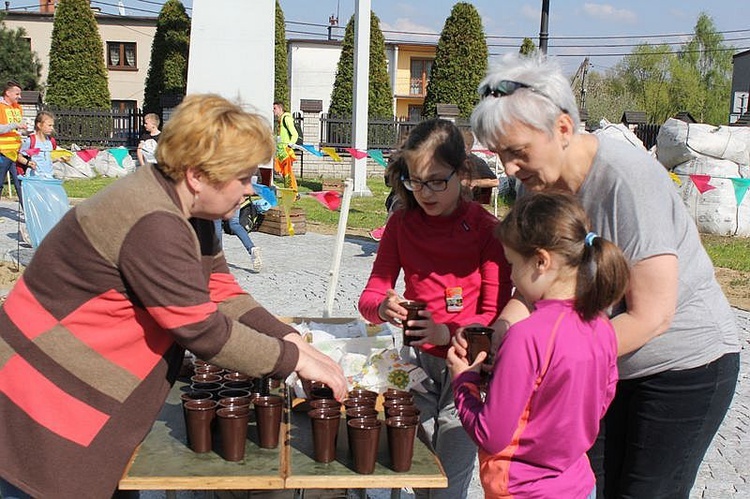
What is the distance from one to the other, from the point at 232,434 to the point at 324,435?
25 centimetres

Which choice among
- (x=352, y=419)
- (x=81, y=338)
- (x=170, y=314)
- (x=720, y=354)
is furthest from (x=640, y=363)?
(x=81, y=338)

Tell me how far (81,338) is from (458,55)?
25382mm

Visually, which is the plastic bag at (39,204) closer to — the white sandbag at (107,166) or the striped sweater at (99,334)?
the striped sweater at (99,334)

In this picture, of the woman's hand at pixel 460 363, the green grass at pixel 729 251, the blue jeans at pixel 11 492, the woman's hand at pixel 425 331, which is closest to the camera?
the blue jeans at pixel 11 492

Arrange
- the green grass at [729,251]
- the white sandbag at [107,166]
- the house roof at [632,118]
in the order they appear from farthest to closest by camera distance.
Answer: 1. the house roof at [632,118]
2. the white sandbag at [107,166]
3. the green grass at [729,251]

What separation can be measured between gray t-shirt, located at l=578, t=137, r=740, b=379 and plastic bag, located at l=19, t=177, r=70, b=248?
24.7 ft

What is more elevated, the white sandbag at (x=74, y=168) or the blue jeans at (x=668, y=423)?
the blue jeans at (x=668, y=423)

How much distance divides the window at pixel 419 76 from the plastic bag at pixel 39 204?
128 ft

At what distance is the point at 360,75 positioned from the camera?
15578 mm

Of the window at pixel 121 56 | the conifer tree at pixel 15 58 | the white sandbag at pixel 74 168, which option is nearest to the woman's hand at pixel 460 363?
the white sandbag at pixel 74 168

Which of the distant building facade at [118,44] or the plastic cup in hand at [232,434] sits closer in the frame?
the plastic cup in hand at [232,434]

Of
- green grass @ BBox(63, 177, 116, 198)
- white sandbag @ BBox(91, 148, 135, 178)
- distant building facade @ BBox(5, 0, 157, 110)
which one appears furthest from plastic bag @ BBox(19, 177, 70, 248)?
distant building facade @ BBox(5, 0, 157, 110)

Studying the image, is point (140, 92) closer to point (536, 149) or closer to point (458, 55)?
point (458, 55)

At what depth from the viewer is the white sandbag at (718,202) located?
12.1 m
